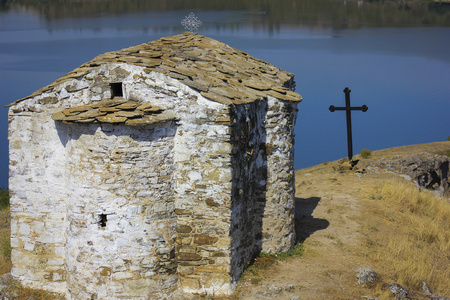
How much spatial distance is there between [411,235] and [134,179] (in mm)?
6652

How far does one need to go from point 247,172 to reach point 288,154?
45.9 inches

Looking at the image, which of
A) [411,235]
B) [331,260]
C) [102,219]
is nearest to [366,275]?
[331,260]

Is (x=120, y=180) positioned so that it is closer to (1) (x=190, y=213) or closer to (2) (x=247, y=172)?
(1) (x=190, y=213)

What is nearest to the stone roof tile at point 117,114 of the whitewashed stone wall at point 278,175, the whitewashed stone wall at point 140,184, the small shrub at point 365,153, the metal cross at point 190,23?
the whitewashed stone wall at point 140,184

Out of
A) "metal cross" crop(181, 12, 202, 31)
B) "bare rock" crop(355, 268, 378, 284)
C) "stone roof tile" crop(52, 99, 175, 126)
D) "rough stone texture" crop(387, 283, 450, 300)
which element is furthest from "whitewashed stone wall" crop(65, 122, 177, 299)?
"metal cross" crop(181, 12, 202, 31)

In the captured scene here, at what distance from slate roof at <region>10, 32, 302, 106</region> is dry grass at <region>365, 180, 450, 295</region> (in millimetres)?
3505

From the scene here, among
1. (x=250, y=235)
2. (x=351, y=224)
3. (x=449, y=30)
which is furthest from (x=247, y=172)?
(x=449, y=30)

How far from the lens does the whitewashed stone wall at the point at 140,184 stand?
7984mm

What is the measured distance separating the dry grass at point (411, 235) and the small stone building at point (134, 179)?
292 centimetres

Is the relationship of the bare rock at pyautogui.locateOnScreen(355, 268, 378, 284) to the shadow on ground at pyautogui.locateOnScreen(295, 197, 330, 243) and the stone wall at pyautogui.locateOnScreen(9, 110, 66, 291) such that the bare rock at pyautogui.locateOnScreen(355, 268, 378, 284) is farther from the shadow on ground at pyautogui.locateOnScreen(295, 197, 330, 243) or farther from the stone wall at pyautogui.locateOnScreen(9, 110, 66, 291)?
the stone wall at pyautogui.locateOnScreen(9, 110, 66, 291)

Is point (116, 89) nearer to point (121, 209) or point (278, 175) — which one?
point (121, 209)

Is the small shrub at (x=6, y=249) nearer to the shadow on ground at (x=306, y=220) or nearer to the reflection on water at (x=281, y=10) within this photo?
the shadow on ground at (x=306, y=220)

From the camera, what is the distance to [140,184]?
8.03 meters

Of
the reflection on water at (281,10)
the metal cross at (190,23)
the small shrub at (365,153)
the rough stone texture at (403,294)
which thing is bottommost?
the rough stone texture at (403,294)
